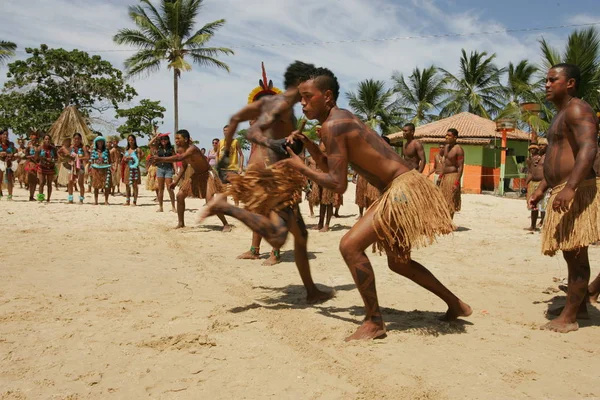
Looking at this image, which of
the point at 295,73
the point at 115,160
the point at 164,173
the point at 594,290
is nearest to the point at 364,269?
the point at 295,73

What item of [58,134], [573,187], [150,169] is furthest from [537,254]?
[58,134]

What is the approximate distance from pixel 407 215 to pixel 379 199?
0.72 ft

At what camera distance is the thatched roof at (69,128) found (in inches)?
872

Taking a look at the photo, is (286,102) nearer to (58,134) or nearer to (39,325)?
(39,325)

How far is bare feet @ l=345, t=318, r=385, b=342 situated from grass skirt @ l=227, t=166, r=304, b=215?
114cm

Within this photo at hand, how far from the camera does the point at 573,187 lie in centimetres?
337

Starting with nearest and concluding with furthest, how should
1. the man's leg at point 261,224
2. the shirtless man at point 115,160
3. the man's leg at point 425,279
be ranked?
the man's leg at point 425,279 → the man's leg at point 261,224 → the shirtless man at point 115,160

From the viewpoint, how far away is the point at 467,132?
26141mm

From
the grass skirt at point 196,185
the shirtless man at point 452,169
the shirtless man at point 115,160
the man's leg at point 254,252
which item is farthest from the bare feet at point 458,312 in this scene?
the shirtless man at point 115,160

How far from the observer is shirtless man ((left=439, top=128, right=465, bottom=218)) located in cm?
910

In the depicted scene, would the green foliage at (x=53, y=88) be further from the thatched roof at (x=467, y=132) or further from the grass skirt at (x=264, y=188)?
the grass skirt at (x=264, y=188)

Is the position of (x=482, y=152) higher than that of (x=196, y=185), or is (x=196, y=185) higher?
(x=482, y=152)

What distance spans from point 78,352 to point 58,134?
71.2ft

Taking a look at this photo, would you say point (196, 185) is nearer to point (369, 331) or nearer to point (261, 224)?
point (261, 224)
